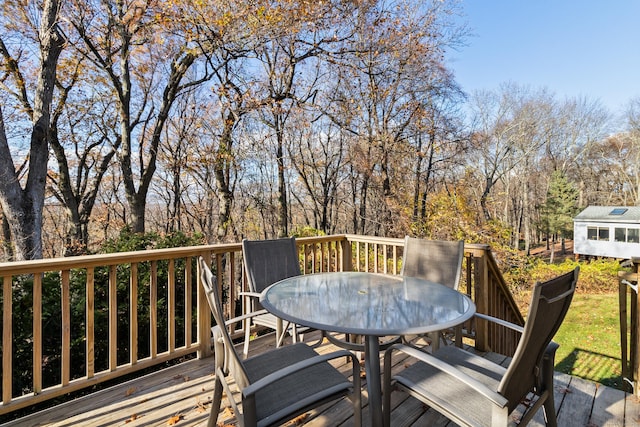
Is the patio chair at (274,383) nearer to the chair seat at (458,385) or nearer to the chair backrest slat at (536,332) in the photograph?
A: the chair seat at (458,385)

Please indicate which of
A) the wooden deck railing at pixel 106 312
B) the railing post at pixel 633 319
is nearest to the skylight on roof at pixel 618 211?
the wooden deck railing at pixel 106 312

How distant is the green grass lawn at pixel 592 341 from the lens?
5.71 m

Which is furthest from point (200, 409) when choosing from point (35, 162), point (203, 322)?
point (35, 162)

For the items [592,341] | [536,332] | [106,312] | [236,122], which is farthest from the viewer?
[236,122]

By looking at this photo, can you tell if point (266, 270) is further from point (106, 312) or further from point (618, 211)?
point (618, 211)

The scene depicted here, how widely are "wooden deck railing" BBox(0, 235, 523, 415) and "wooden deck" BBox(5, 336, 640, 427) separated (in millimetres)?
149

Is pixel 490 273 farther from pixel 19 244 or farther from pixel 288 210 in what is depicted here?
pixel 288 210

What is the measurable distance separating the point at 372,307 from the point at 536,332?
0.83m

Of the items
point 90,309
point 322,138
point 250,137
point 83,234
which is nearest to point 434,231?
point 322,138

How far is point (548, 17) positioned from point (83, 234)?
52.1ft

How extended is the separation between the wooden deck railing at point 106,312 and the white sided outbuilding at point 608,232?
1880cm

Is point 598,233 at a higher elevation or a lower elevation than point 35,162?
lower

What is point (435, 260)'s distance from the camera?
2742 millimetres

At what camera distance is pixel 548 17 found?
9.84 meters
